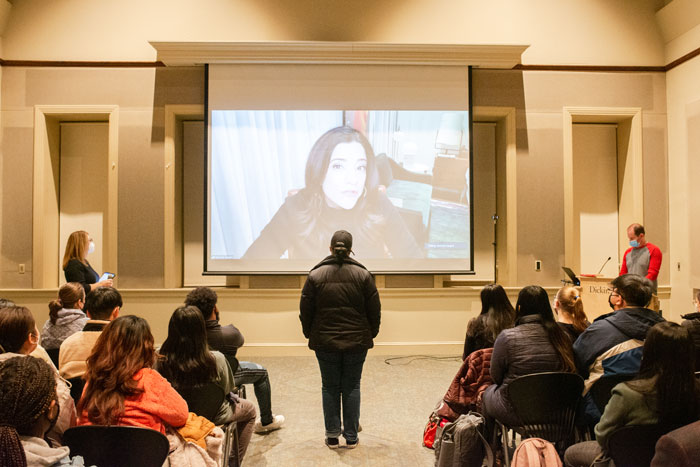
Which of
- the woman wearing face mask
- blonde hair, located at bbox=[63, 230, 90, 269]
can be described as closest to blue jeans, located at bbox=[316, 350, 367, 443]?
the woman wearing face mask

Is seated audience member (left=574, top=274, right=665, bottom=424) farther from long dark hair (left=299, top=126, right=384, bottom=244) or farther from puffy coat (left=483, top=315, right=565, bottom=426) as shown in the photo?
long dark hair (left=299, top=126, right=384, bottom=244)

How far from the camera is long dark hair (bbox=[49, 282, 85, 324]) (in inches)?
124

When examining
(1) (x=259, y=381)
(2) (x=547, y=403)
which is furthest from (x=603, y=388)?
(1) (x=259, y=381)

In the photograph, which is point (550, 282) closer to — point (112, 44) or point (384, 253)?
point (384, 253)

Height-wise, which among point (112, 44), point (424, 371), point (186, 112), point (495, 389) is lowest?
point (424, 371)

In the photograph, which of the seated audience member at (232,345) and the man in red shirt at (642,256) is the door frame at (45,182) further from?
the man in red shirt at (642,256)

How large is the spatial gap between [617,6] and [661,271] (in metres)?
3.30

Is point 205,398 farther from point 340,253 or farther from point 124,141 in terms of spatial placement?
point 124,141

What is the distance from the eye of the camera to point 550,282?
21.2ft

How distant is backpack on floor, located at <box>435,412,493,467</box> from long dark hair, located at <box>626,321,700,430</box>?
1035 millimetres

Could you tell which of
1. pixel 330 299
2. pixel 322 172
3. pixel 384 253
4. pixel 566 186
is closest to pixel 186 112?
pixel 322 172

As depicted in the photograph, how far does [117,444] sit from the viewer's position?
69.7 inches

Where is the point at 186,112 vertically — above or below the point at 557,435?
above

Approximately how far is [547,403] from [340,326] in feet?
4.57
